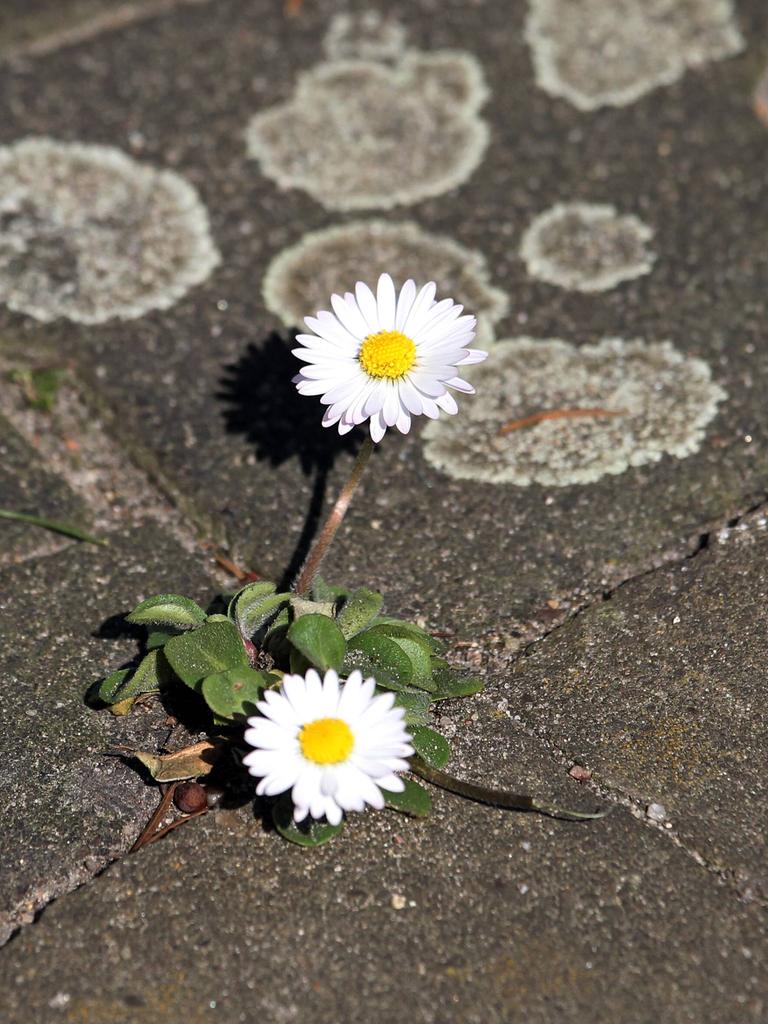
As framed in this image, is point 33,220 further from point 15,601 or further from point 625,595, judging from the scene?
point 625,595

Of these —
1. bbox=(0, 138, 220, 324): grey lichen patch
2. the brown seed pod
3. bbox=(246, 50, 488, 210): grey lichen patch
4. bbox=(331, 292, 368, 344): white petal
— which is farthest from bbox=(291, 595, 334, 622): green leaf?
bbox=(246, 50, 488, 210): grey lichen patch

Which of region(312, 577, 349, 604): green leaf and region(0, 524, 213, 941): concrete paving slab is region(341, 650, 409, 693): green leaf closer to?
region(312, 577, 349, 604): green leaf

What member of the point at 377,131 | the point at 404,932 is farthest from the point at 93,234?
the point at 404,932

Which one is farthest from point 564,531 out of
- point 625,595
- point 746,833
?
point 746,833

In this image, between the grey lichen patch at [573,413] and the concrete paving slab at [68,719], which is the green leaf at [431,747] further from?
the grey lichen patch at [573,413]

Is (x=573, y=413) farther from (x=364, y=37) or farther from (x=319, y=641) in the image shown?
(x=364, y=37)

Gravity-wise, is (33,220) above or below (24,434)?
above
